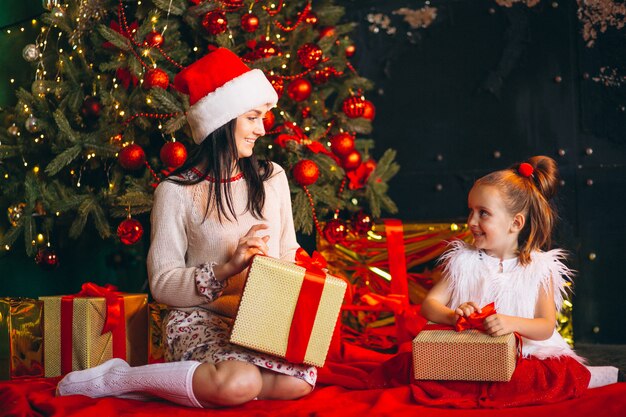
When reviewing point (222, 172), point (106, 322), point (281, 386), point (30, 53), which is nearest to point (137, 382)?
point (281, 386)

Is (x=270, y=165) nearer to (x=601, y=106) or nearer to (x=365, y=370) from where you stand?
(x=365, y=370)

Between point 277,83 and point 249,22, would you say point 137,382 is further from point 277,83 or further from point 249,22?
point 249,22

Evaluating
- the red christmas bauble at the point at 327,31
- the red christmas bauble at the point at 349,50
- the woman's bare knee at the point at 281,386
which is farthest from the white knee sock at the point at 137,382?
the red christmas bauble at the point at 349,50

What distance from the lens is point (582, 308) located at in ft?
13.3

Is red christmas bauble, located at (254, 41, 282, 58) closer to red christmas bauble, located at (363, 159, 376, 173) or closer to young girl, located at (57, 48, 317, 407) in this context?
red christmas bauble, located at (363, 159, 376, 173)

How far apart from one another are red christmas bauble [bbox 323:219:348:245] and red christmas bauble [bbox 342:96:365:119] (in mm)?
543

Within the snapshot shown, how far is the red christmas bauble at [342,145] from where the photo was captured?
365cm

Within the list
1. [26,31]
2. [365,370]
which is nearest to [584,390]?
[365,370]

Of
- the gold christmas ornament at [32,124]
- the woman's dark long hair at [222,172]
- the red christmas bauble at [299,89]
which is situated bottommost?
the woman's dark long hair at [222,172]

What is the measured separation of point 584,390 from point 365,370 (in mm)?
847

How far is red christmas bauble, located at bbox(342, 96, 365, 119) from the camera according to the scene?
378 cm

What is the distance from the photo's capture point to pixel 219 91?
264 centimetres

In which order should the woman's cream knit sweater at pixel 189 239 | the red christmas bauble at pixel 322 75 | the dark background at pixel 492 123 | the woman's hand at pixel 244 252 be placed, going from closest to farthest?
the woman's hand at pixel 244 252
the woman's cream knit sweater at pixel 189 239
the red christmas bauble at pixel 322 75
the dark background at pixel 492 123

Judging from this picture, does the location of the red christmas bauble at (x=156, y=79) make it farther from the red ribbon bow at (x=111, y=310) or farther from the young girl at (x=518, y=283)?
the young girl at (x=518, y=283)
